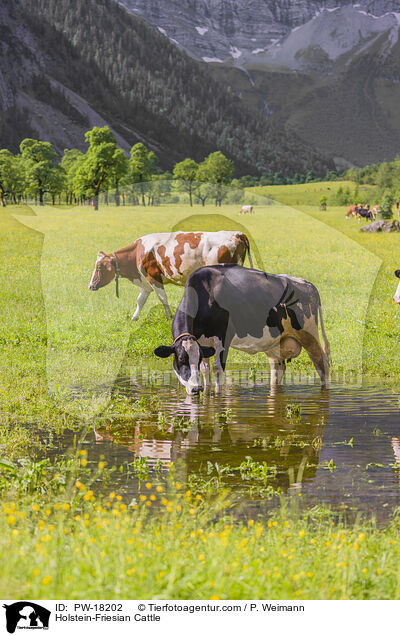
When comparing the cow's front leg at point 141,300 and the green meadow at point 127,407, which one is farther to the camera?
the cow's front leg at point 141,300

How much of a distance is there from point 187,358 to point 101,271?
599 centimetres

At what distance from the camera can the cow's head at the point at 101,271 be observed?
1611 cm

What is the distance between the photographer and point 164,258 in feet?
51.5

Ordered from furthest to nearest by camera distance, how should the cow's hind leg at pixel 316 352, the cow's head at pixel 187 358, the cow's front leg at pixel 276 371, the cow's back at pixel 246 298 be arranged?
the cow's front leg at pixel 276 371 < the cow's hind leg at pixel 316 352 < the cow's back at pixel 246 298 < the cow's head at pixel 187 358

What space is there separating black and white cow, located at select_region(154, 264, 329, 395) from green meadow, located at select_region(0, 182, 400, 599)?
5.32 feet

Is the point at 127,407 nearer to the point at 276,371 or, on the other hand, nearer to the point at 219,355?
the point at 219,355

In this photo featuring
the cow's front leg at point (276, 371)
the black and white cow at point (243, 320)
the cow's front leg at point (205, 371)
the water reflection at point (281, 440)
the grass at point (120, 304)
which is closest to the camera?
the water reflection at point (281, 440)

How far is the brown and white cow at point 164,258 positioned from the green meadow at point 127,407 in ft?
0.79

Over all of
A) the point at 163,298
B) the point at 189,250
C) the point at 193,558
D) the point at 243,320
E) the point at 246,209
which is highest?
the point at 246,209

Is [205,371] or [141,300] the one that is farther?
[141,300]

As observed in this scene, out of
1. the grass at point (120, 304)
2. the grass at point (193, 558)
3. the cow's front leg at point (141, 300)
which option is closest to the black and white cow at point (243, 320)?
the grass at point (120, 304)

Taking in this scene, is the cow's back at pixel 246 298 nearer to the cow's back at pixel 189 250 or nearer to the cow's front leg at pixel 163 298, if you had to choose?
the cow's back at pixel 189 250

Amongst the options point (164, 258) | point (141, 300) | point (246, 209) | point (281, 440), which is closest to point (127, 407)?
point (281, 440)
